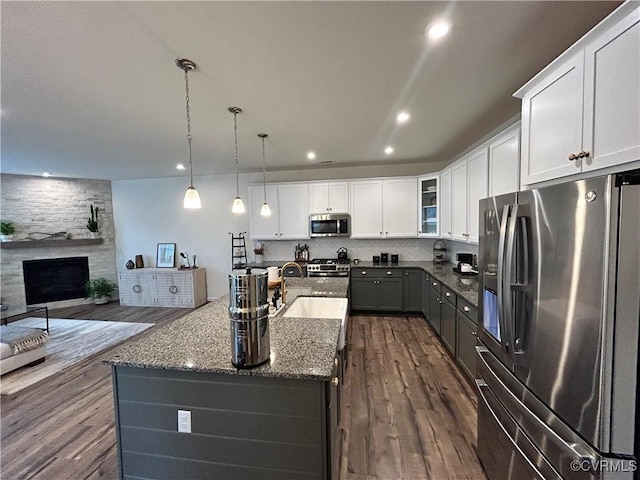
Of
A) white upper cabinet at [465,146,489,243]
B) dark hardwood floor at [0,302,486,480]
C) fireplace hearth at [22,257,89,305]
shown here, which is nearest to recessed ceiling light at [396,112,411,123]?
white upper cabinet at [465,146,489,243]

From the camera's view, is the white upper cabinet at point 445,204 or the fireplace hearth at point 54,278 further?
the fireplace hearth at point 54,278

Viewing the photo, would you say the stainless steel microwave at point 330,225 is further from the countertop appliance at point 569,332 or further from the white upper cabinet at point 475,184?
the countertop appliance at point 569,332

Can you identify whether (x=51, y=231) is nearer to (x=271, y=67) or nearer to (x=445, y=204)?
(x=271, y=67)

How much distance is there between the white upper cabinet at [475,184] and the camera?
2906 mm

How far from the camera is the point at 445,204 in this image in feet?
13.9

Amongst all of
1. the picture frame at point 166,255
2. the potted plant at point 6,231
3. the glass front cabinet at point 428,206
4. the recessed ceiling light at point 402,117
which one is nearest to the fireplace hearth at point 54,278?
the potted plant at point 6,231

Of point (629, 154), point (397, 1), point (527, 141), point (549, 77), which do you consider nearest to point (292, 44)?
point (397, 1)

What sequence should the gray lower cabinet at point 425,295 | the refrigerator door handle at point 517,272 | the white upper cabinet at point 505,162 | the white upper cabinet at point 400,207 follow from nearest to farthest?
the refrigerator door handle at point 517,272
the white upper cabinet at point 505,162
the gray lower cabinet at point 425,295
the white upper cabinet at point 400,207

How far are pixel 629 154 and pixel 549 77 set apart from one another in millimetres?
712

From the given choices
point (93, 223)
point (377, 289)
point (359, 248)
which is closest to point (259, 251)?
point (359, 248)

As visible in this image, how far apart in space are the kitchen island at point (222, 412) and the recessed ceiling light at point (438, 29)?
1944mm

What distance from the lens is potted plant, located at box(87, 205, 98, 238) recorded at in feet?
20.0

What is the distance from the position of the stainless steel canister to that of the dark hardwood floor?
1.19 metres

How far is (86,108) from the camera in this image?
2.65 metres
